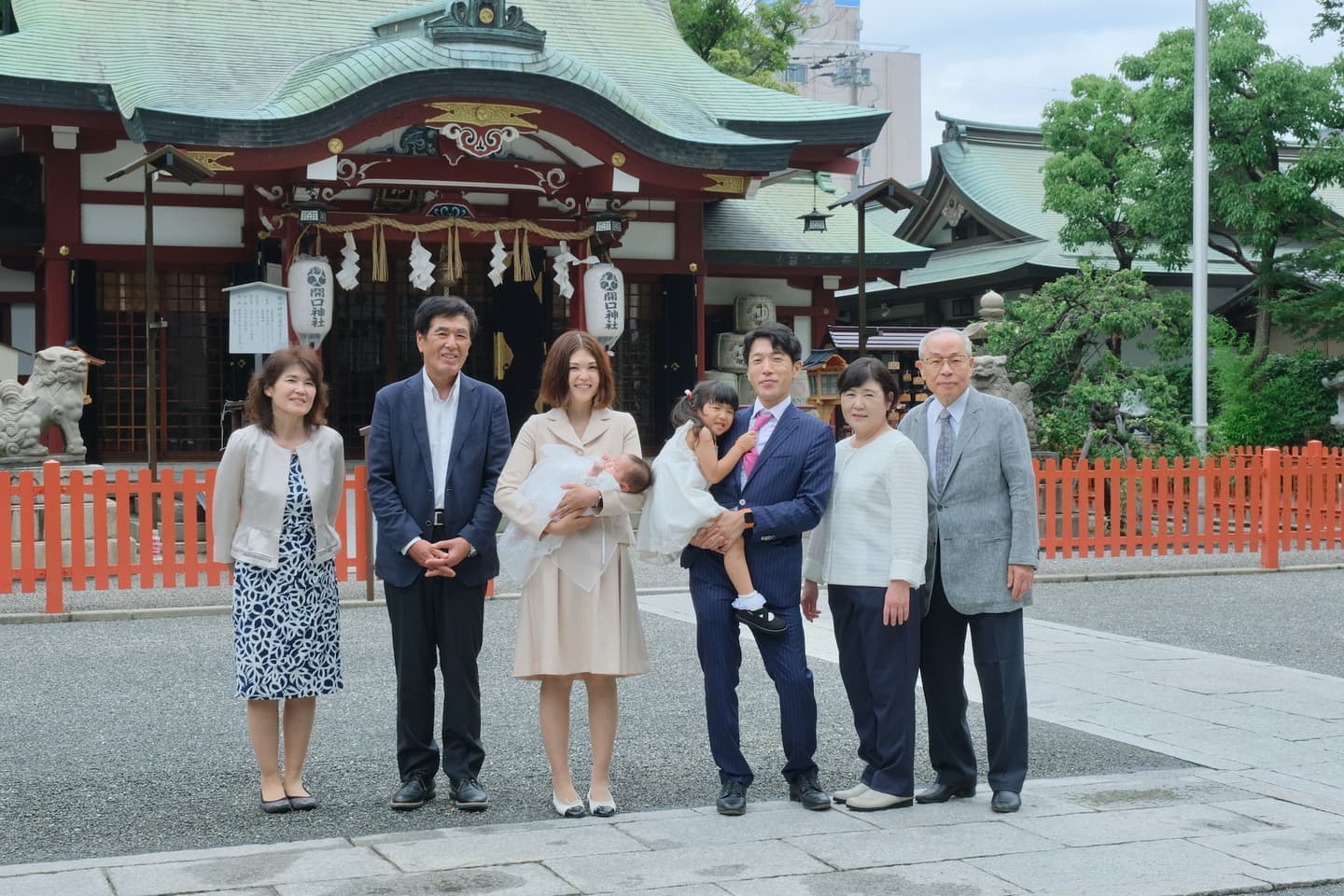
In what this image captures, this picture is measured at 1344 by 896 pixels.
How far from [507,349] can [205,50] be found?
4.75 m

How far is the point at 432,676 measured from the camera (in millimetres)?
5105

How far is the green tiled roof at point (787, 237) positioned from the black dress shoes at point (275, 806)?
1377cm

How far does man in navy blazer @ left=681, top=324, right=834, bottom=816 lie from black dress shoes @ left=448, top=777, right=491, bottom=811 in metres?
0.81

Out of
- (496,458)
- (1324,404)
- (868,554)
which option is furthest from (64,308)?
(1324,404)

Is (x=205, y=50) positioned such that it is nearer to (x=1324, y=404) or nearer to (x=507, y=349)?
(x=507, y=349)

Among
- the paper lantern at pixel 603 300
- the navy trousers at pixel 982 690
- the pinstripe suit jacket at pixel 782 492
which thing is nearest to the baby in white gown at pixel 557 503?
the pinstripe suit jacket at pixel 782 492

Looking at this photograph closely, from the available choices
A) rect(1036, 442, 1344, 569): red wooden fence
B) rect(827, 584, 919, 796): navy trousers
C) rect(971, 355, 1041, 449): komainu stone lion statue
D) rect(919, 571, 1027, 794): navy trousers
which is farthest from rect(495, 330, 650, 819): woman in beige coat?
rect(971, 355, 1041, 449): komainu stone lion statue

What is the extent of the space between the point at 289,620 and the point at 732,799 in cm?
164

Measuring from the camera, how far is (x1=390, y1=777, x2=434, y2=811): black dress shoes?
195 inches

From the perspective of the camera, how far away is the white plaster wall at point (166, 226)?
15.1 m

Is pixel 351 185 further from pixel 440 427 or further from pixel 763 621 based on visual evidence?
pixel 763 621

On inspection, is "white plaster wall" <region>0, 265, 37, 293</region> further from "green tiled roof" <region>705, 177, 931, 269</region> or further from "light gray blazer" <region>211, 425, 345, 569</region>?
"light gray blazer" <region>211, 425, 345, 569</region>

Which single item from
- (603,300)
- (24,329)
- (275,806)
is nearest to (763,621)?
(275,806)

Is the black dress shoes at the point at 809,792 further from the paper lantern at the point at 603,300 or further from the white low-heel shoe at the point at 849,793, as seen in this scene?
the paper lantern at the point at 603,300
